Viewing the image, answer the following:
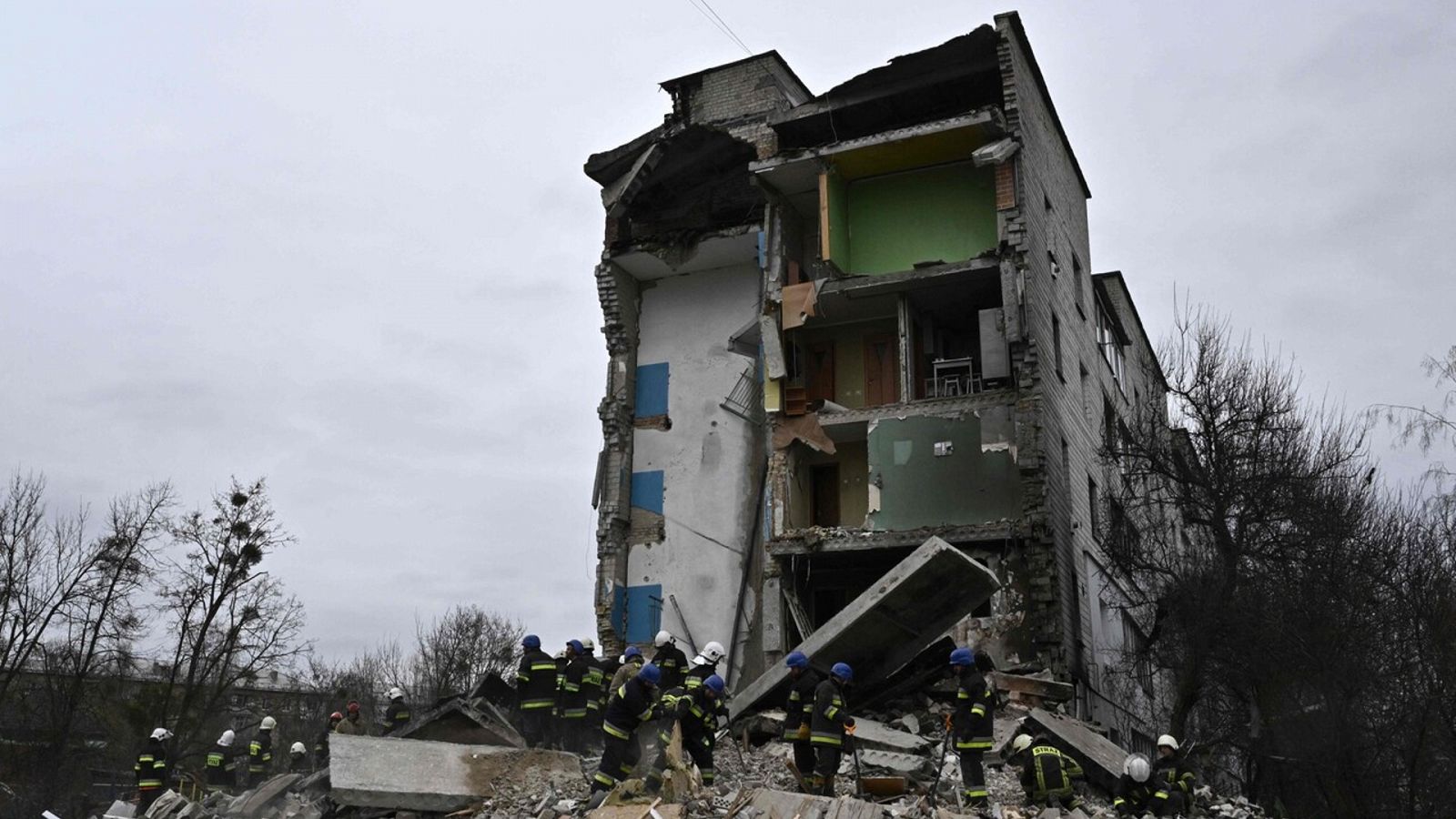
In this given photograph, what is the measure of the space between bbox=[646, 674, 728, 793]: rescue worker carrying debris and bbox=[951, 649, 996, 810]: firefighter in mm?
2386

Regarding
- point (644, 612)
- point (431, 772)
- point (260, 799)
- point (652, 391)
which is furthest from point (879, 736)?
point (652, 391)

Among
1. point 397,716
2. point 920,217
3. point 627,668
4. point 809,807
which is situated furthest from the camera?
point 920,217

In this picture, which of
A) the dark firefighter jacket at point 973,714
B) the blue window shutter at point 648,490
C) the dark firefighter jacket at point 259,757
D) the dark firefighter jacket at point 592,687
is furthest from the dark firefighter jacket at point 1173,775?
the blue window shutter at point 648,490

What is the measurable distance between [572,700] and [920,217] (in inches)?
500

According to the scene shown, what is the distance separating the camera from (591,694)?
15.6 meters

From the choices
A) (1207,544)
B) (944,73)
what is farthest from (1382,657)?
(944,73)

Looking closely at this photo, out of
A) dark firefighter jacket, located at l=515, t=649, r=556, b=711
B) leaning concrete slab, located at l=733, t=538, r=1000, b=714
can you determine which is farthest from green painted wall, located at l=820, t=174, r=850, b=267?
dark firefighter jacket, located at l=515, t=649, r=556, b=711

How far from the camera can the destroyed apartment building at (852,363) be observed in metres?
21.5

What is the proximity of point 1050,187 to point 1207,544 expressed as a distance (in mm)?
8221

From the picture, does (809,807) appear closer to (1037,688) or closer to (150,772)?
(1037,688)

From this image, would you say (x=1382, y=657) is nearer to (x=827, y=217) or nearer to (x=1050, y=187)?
(x=1050, y=187)

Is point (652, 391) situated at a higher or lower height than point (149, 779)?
higher

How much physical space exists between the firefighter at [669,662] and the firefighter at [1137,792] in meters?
5.26

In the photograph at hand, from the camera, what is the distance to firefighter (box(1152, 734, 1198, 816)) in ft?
39.8
